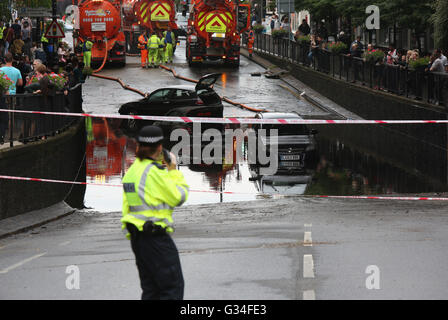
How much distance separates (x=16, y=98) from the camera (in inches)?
671

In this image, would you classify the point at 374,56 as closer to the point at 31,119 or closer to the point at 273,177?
the point at 273,177

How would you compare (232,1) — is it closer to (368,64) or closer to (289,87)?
(289,87)

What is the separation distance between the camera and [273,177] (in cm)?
2086

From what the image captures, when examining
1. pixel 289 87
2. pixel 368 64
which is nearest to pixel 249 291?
pixel 368 64

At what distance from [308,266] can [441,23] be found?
16.1 metres

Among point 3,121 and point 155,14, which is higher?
point 155,14

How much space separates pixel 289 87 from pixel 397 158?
603 inches

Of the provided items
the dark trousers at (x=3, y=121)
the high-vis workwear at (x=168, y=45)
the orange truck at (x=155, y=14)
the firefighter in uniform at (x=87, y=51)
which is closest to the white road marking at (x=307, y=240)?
the dark trousers at (x=3, y=121)

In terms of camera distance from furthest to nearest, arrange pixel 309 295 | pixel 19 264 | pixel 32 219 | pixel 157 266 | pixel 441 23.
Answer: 1. pixel 441 23
2. pixel 32 219
3. pixel 19 264
4. pixel 309 295
5. pixel 157 266

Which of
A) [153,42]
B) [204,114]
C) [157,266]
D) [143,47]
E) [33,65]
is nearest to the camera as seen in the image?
[157,266]

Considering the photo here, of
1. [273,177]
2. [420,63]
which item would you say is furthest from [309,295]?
[420,63]

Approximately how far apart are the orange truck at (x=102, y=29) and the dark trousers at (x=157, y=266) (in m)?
36.6

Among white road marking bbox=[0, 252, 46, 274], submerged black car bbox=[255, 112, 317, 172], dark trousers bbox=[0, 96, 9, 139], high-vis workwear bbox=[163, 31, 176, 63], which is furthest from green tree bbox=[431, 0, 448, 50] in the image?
high-vis workwear bbox=[163, 31, 176, 63]

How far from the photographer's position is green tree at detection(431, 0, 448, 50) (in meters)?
24.7
